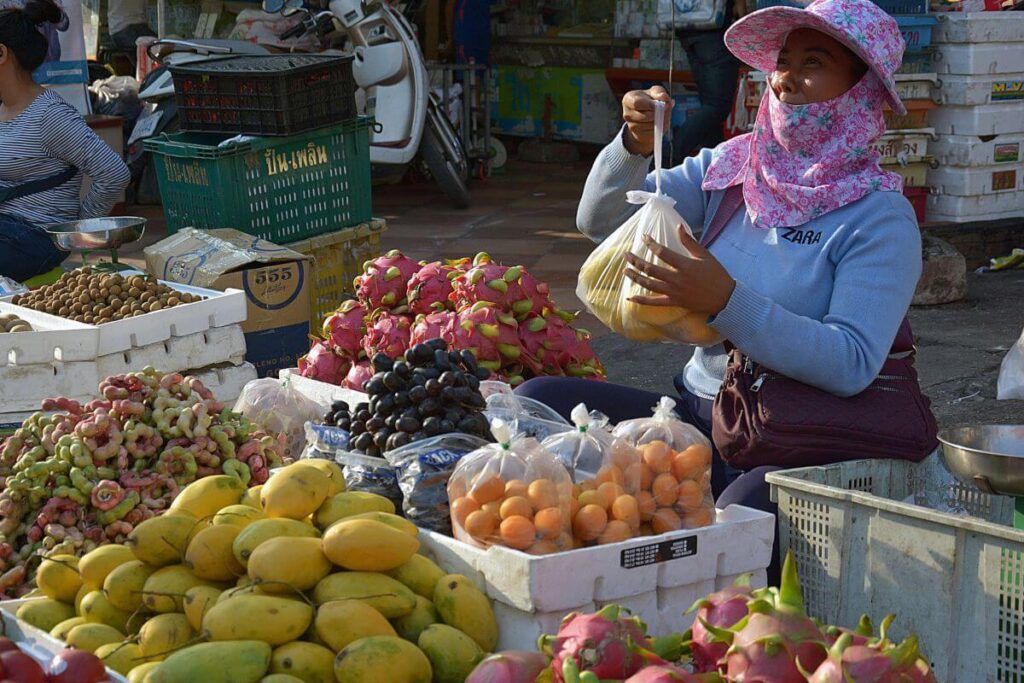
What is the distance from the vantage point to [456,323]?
3605mm

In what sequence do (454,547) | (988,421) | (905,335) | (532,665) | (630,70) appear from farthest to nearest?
1. (630,70)
2. (988,421)
3. (905,335)
4. (454,547)
5. (532,665)

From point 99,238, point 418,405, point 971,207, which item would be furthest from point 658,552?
point 971,207

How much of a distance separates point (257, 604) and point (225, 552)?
0.19m

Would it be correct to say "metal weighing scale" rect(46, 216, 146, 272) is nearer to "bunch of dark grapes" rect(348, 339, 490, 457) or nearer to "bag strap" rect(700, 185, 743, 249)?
"bunch of dark grapes" rect(348, 339, 490, 457)

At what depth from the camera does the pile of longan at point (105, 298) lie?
416cm

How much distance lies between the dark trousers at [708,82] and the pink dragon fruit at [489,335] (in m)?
5.69

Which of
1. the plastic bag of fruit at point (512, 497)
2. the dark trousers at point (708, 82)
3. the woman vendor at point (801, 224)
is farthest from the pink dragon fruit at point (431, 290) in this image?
the dark trousers at point (708, 82)

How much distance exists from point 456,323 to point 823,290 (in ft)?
3.63

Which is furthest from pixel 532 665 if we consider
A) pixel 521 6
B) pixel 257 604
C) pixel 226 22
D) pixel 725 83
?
pixel 521 6

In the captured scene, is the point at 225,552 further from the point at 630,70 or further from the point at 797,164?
the point at 630,70

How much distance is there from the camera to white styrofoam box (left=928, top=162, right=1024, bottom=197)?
7.20 meters

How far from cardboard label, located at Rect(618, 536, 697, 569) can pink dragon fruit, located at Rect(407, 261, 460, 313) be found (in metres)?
1.54

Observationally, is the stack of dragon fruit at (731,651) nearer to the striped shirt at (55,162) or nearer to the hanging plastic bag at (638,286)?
the hanging plastic bag at (638,286)

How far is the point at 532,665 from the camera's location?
1.98 metres
